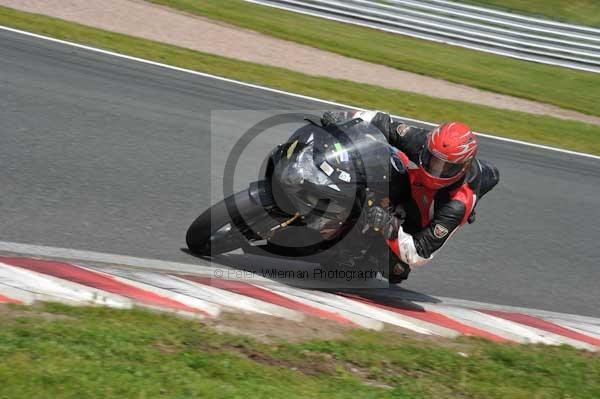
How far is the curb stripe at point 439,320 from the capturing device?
5.40m

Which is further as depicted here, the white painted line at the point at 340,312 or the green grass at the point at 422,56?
the green grass at the point at 422,56

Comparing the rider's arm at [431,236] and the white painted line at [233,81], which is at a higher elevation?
the white painted line at [233,81]

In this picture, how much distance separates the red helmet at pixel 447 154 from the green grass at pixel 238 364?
106cm

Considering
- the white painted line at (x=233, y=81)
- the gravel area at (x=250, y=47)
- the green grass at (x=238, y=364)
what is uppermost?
the gravel area at (x=250, y=47)

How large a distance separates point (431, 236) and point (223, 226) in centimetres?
141

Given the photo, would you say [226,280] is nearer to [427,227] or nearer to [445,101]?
[427,227]

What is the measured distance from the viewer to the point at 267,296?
513 cm

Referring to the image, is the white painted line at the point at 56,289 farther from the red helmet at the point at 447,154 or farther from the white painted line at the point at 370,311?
the red helmet at the point at 447,154

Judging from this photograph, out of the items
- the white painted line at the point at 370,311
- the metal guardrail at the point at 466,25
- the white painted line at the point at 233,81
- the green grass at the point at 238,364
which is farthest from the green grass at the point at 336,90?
the green grass at the point at 238,364

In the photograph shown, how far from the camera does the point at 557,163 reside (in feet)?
34.2

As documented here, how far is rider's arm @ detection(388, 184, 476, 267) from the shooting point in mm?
5418

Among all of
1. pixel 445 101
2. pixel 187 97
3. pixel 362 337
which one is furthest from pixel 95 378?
pixel 445 101

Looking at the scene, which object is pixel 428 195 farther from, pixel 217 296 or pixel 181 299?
pixel 181 299

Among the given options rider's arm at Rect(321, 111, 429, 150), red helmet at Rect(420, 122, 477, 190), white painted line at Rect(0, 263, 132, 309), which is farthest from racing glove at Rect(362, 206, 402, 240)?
white painted line at Rect(0, 263, 132, 309)
